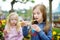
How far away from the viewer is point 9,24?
1.70m

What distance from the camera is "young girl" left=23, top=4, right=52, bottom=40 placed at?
5.49 ft

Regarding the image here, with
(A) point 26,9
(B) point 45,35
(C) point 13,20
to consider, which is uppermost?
(A) point 26,9

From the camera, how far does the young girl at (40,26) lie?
1673mm

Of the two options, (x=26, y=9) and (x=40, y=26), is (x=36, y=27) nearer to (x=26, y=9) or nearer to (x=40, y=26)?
(x=40, y=26)

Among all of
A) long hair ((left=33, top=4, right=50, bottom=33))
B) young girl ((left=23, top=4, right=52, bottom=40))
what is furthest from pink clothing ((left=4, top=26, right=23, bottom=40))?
long hair ((left=33, top=4, right=50, bottom=33))

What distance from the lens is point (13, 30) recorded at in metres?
1.70

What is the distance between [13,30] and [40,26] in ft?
0.94

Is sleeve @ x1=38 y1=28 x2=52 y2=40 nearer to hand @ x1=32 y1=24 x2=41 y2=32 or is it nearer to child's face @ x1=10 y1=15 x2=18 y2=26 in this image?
hand @ x1=32 y1=24 x2=41 y2=32

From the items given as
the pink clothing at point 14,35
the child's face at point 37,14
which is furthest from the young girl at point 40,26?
the pink clothing at point 14,35

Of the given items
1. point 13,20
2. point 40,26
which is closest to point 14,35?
point 13,20

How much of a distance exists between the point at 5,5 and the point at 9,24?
8.1 inches

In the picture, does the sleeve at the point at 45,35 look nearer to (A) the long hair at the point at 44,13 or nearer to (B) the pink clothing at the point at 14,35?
(A) the long hair at the point at 44,13

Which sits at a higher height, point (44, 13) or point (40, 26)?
point (44, 13)

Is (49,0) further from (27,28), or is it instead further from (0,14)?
(0,14)
